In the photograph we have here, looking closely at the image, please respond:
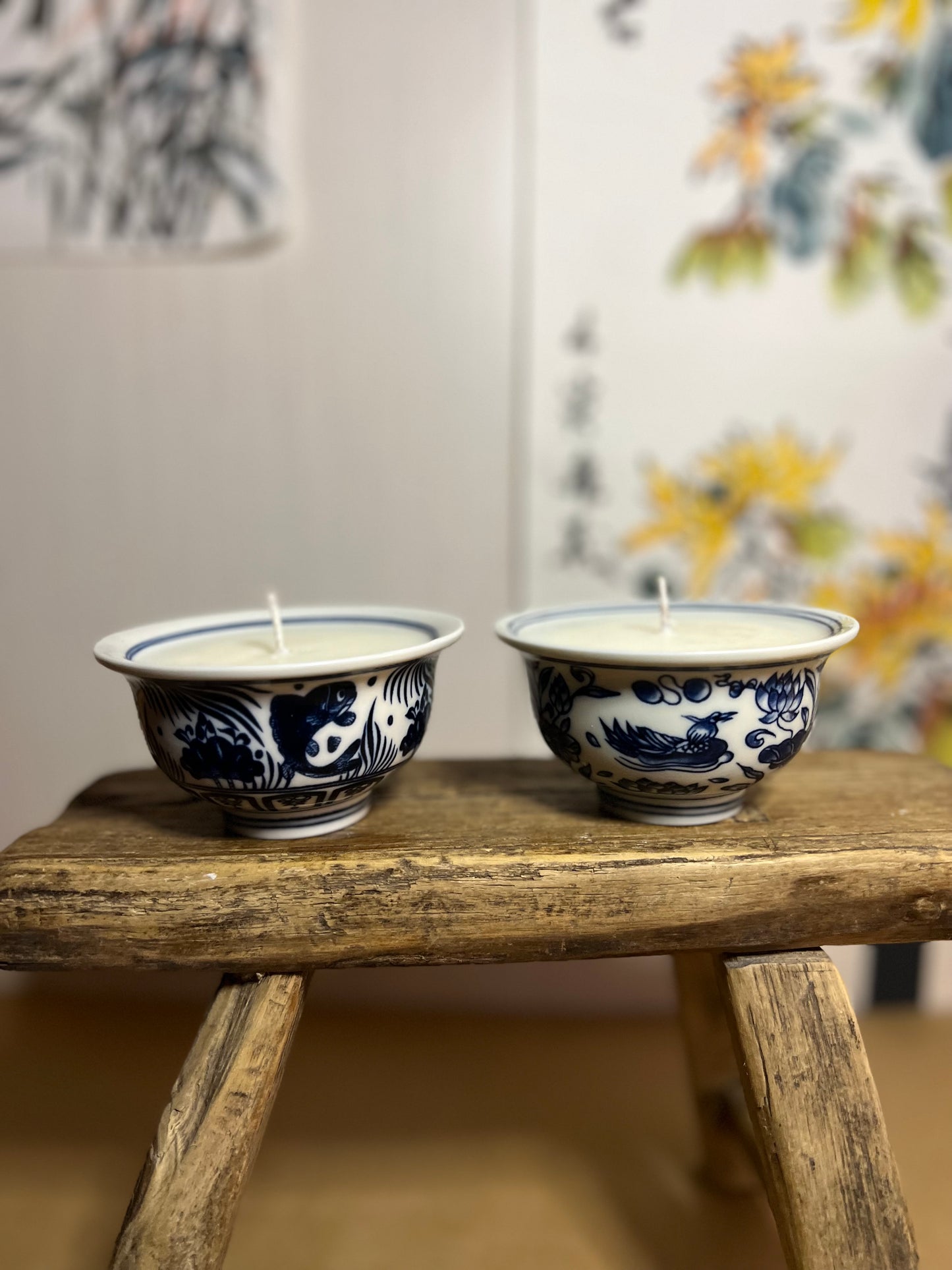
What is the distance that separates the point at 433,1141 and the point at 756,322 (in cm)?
83

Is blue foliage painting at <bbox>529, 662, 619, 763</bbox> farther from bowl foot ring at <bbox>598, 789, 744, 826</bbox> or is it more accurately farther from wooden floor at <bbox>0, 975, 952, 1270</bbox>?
wooden floor at <bbox>0, 975, 952, 1270</bbox>

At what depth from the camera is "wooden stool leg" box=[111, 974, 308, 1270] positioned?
20.2 inches

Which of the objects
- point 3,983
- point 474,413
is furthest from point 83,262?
point 3,983

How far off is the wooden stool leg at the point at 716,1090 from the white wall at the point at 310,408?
32 centimetres

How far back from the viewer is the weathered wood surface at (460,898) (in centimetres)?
53

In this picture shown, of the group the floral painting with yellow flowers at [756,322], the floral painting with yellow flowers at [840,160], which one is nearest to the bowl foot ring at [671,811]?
the floral painting with yellow flowers at [756,322]

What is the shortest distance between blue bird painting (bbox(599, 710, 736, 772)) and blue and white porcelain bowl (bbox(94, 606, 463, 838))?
119 mm

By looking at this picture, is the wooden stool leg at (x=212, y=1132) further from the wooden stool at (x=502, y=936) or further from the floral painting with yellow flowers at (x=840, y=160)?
the floral painting with yellow flowers at (x=840, y=160)

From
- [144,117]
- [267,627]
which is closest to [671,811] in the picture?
[267,627]

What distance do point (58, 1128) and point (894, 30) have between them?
1.28 metres

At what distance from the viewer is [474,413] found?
3.07 ft

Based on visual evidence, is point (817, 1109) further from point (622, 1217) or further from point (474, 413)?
point (474, 413)

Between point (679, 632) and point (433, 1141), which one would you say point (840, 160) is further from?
point (433, 1141)

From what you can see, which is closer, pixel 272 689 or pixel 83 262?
pixel 272 689
